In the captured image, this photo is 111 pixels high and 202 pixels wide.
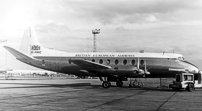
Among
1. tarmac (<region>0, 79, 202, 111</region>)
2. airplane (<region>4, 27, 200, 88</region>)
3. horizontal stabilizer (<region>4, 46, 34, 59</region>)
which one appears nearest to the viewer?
tarmac (<region>0, 79, 202, 111</region>)

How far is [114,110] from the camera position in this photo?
35.6 ft

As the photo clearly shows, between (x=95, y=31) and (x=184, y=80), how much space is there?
59007mm

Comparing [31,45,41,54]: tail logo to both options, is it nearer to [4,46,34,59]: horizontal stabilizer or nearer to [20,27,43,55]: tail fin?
[20,27,43,55]: tail fin

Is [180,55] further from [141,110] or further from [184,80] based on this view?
[141,110]

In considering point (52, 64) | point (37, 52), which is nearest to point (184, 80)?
point (52, 64)

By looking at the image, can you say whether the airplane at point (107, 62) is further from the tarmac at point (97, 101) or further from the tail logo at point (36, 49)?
the tarmac at point (97, 101)

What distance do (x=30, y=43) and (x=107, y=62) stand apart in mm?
11253

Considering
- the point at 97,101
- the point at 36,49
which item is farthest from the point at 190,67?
the point at 36,49

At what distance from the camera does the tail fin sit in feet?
102

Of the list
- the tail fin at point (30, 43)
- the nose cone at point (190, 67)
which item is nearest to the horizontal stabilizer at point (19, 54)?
the tail fin at point (30, 43)

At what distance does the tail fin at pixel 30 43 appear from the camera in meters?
31.1

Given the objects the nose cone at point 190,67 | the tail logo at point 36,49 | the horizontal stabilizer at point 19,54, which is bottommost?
the nose cone at point 190,67

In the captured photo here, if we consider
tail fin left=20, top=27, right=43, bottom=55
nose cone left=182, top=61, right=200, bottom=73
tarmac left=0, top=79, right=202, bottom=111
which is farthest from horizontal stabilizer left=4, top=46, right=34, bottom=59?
nose cone left=182, top=61, right=200, bottom=73

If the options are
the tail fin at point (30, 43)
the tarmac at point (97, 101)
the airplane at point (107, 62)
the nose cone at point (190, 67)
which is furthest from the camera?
the tail fin at point (30, 43)
